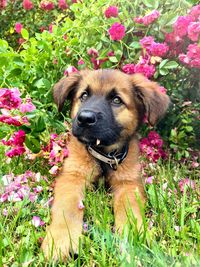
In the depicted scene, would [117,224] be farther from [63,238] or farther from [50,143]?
[50,143]

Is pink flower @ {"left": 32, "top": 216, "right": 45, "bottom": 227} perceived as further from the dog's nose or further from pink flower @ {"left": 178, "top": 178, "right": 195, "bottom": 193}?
pink flower @ {"left": 178, "top": 178, "right": 195, "bottom": 193}

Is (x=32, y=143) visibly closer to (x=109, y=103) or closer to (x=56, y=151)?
(x=56, y=151)

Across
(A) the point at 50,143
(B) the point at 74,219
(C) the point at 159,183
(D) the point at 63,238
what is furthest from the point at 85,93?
(D) the point at 63,238

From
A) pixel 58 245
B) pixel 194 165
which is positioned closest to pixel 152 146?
pixel 194 165

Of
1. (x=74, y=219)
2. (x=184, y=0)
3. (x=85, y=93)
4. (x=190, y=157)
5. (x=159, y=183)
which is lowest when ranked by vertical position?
(x=190, y=157)

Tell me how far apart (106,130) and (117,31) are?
936 millimetres

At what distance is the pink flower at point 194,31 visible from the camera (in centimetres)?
338

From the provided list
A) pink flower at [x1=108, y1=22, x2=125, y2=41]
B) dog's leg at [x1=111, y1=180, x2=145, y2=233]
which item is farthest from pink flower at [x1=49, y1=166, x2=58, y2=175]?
pink flower at [x1=108, y1=22, x2=125, y2=41]

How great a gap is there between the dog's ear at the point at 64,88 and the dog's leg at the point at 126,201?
787 millimetres

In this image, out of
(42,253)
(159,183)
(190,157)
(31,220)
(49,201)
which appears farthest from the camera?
(190,157)

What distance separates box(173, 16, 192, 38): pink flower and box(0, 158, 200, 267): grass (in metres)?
1.20

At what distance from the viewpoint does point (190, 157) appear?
4.08 m

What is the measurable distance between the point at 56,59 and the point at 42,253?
2081 mm

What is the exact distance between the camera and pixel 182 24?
3.53 metres
